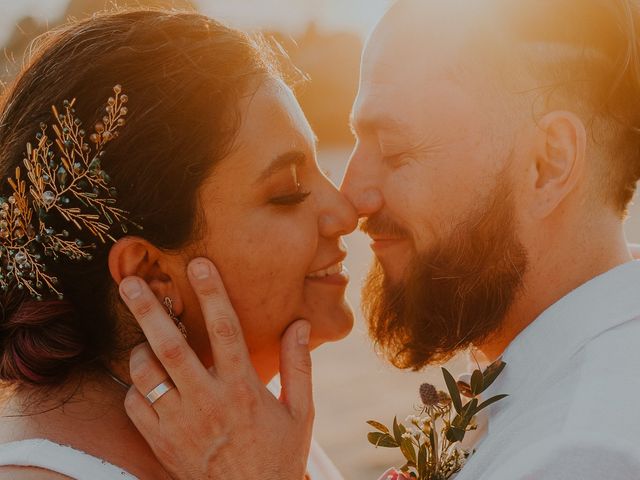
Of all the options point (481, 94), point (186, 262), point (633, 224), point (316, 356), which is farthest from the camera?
point (633, 224)

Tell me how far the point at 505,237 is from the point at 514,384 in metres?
0.63

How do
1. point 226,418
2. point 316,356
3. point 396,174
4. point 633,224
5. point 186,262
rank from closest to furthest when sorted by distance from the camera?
point 226,418 < point 186,262 < point 396,174 < point 316,356 < point 633,224

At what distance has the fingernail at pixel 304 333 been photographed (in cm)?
286

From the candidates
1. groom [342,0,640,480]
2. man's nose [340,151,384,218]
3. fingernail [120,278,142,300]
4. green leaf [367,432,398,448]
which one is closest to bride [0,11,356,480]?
fingernail [120,278,142,300]

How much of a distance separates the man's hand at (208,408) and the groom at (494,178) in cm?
2

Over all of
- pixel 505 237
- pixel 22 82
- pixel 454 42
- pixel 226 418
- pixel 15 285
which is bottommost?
pixel 226 418

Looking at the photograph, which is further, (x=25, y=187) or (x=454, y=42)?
(x=454, y=42)

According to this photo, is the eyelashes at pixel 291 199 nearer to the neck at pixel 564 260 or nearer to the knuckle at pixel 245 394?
the knuckle at pixel 245 394

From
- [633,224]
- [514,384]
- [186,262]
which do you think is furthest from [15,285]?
[633,224]

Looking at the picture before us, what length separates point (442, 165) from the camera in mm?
3006

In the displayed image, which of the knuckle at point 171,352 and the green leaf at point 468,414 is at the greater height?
the knuckle at point 171,352

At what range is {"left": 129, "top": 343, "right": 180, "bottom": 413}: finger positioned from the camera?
8.21ft

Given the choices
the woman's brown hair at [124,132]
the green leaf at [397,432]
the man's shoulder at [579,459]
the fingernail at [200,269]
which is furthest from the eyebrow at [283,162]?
the man's shoulder at [579,459]

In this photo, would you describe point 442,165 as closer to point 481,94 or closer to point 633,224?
point 481,94
